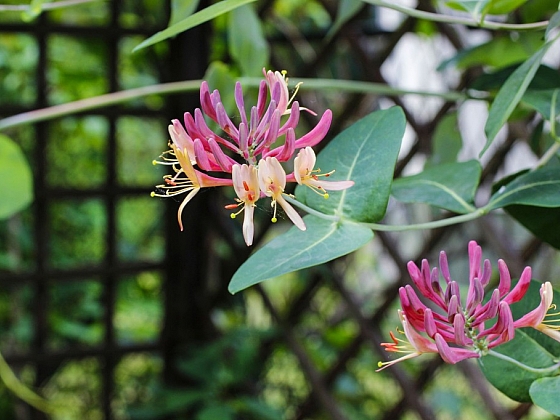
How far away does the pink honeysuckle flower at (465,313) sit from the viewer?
265mm

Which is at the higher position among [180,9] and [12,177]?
[180,9]

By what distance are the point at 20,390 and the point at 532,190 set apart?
0.73 m

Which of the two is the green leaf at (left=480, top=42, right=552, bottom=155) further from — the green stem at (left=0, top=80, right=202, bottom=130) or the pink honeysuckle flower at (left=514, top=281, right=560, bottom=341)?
the green stem at (left=0, top=80, right=202, bottom=130)

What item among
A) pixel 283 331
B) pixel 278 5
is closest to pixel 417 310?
pixel 283 331

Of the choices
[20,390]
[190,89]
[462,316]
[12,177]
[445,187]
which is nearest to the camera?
[462,316]

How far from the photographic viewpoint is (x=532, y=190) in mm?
347

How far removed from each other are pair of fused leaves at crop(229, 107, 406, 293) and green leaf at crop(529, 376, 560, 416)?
9cm

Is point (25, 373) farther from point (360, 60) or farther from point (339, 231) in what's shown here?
point (339, 231)

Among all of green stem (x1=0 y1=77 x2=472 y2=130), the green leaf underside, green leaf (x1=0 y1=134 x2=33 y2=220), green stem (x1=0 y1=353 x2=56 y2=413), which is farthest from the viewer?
green stem (x1=0 y1=353 x2=56 y2=413)

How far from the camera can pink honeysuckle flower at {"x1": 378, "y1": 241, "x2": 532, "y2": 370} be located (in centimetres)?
27

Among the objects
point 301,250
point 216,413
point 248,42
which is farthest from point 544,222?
point 216,413

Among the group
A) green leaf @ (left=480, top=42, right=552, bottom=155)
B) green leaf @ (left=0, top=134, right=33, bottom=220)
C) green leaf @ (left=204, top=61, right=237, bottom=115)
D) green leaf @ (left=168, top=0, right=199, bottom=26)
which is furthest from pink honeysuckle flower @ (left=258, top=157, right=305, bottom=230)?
green leaf @ (left=0, top=134, right=33, bottom=220)

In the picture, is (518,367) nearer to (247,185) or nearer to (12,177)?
(247,185)

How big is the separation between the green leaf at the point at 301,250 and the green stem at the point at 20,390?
0.52m
